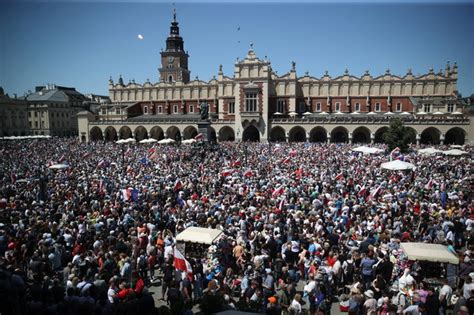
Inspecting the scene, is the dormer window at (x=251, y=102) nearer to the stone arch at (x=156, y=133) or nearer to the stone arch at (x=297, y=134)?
the stone arch at (x=297, y=134)

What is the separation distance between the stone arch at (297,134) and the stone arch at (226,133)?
10.6 meters

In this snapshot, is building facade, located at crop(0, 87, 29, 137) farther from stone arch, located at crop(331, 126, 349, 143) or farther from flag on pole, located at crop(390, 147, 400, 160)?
flag on pole, located at crop(390, 147, 400, 160)

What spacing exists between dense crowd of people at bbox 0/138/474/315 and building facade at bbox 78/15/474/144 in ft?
96.9

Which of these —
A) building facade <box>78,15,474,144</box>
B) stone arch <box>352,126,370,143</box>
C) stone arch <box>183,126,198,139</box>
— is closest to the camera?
building facade <box>78,15,474,144</box>

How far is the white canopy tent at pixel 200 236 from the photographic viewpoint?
951 centimetres

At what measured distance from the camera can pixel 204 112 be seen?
35.8 metres

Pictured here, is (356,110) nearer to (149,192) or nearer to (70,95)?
(149,192)

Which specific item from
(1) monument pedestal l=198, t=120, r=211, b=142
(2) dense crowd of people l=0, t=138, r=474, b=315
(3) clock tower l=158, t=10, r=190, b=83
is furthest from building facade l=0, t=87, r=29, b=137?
(2) dense crowd of people l=0, t=138, r=474, b=315

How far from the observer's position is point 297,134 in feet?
178

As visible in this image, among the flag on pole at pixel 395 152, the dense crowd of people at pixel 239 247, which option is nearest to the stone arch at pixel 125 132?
the dense crowd of people at pixel 239 247

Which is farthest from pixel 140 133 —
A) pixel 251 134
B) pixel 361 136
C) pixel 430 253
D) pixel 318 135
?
pixel 430 253

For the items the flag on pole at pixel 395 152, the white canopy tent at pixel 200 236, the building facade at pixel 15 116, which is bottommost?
the white canopy tent at pixel 200 236

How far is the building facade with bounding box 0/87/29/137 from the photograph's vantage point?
218ft

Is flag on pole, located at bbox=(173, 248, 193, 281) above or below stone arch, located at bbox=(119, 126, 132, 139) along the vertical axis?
below
